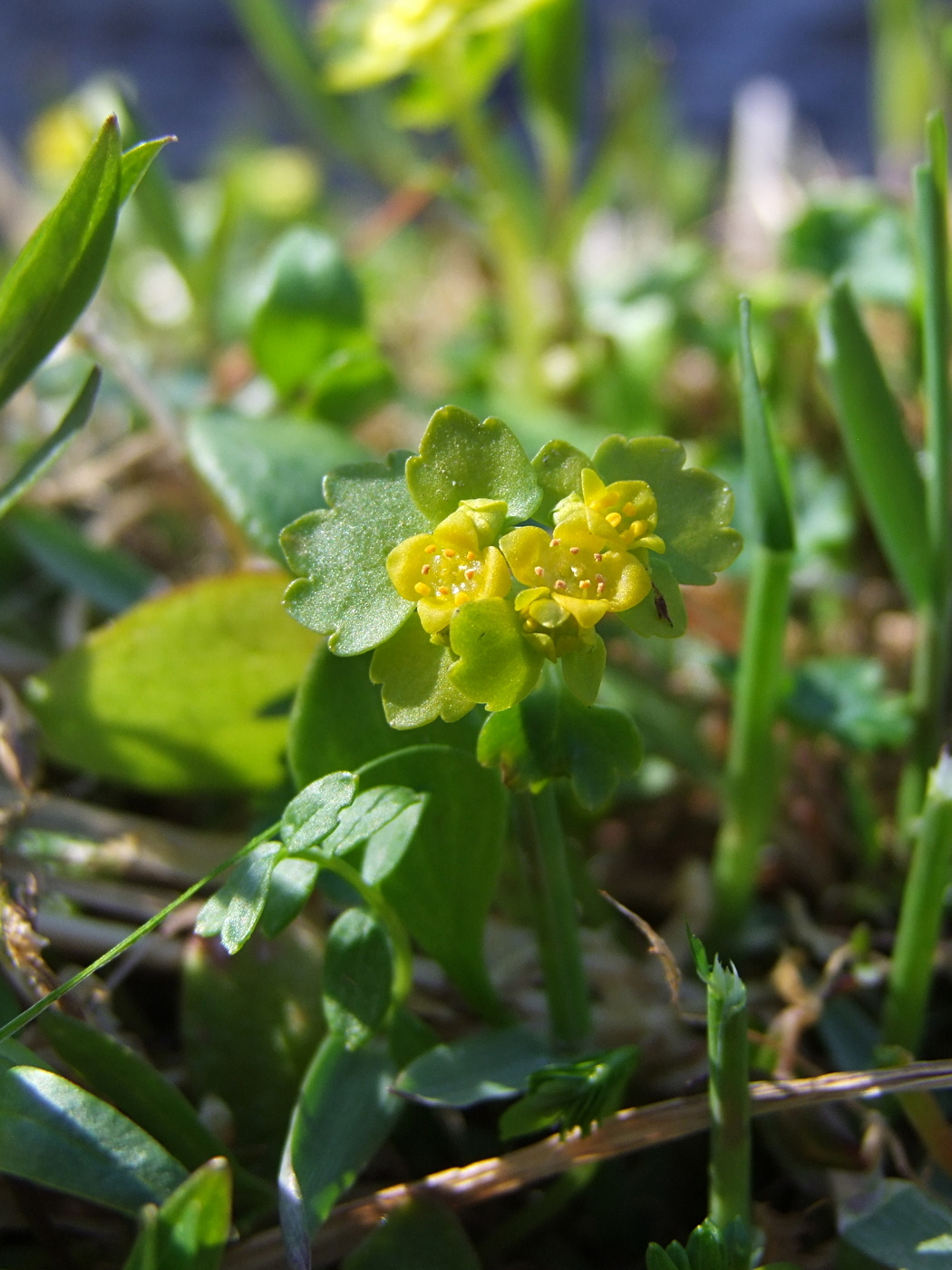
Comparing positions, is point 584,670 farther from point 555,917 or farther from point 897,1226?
point 897,1226

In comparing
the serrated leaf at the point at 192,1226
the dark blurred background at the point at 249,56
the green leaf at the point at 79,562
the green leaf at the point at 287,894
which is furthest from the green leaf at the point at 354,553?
the dark blurred background at the point at 249,56

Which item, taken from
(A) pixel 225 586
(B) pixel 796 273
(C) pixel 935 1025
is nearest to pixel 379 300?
(B) pixel 796 273

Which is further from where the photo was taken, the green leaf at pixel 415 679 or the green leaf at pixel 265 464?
the green leaf at pixel 265 464

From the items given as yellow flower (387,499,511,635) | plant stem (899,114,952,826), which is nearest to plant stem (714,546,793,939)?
plant stem (899,114,952,826)

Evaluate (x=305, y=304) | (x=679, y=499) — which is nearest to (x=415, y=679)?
(x=679, y=499)

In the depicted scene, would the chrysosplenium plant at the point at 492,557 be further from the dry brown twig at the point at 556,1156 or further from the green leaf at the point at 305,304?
the green leaf at the point at 305,304

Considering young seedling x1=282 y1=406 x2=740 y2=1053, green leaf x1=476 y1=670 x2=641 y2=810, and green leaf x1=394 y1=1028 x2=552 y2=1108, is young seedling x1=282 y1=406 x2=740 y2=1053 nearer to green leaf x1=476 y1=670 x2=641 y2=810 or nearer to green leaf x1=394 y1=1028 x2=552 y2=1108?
green leaf x1=476 y1=670 x2=641 y2=810
